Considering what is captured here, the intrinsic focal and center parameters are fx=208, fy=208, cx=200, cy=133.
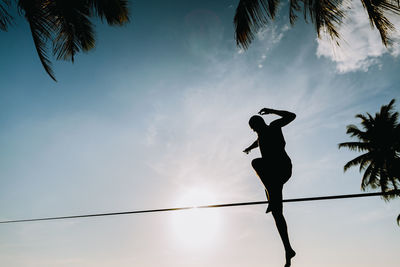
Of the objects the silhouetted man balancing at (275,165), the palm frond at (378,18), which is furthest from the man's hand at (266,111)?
the palm frond at (378,18)

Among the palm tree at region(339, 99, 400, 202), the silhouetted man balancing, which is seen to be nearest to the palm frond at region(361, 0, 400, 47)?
the silhouetted man balancing

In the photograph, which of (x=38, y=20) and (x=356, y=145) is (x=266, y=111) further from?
(x=356, y=145)

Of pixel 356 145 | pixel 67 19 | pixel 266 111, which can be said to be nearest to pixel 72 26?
pixel 67 19

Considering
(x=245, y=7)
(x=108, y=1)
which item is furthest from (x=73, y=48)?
(x=245, y=7)

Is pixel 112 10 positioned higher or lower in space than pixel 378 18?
higher

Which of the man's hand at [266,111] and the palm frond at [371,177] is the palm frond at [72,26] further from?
the palm frond at [371,177]

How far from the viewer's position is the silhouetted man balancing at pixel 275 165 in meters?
2.17

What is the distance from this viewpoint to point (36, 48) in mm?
4469

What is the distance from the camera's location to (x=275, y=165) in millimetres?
2191

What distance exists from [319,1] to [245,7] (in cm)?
128

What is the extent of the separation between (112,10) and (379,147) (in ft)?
57.0

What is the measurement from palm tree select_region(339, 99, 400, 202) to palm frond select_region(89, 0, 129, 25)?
53.8ft

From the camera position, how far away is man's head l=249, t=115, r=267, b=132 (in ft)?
7.88

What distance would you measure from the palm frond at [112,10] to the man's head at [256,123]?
16.2 ft
